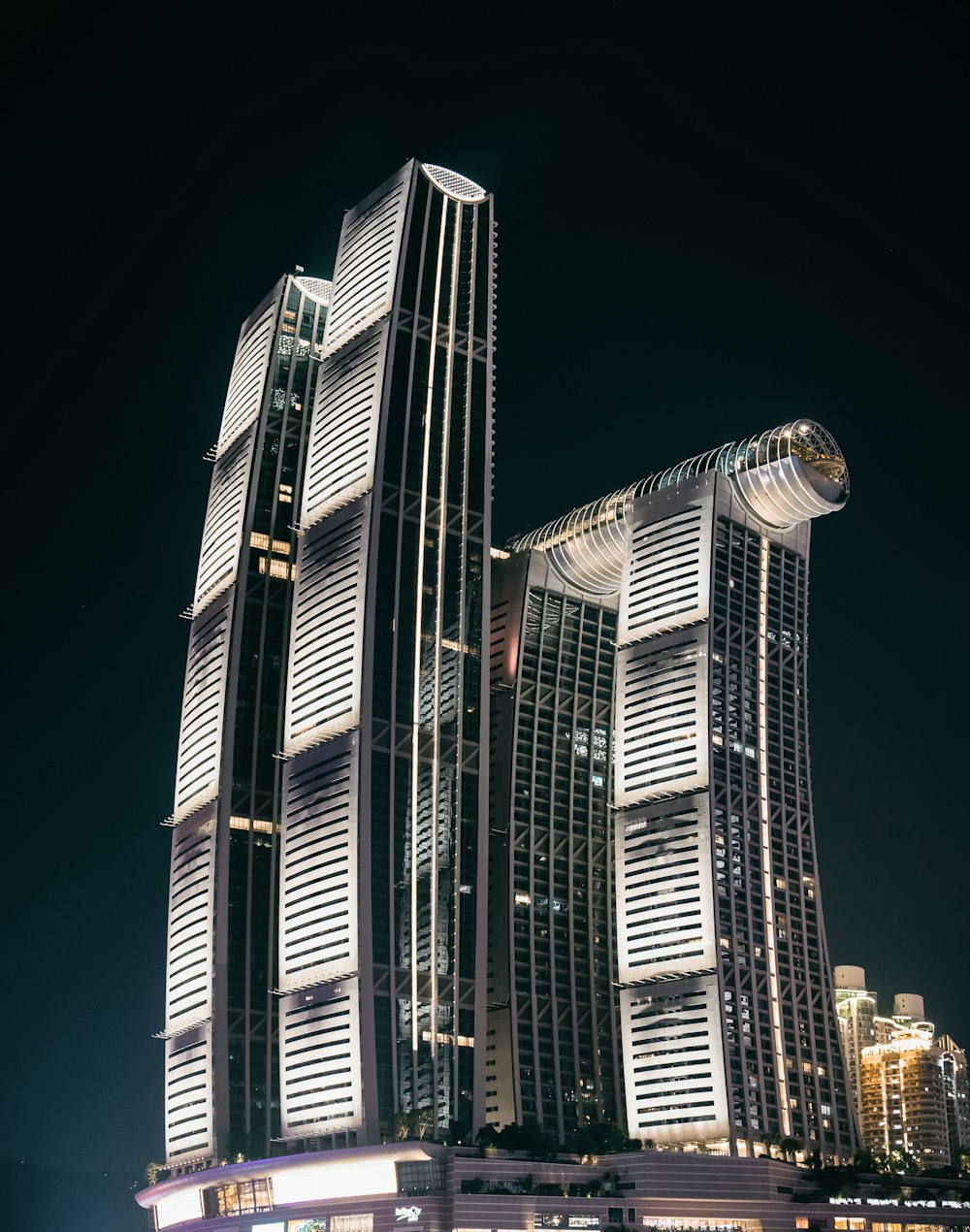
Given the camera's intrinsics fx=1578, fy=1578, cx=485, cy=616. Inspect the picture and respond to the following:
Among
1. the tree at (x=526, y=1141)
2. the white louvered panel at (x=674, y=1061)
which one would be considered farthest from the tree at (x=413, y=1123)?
the white louvered panel at (x=674, y=1061)

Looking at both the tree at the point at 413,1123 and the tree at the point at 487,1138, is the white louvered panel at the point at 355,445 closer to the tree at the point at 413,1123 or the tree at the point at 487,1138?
the tree at the point at 413,1123

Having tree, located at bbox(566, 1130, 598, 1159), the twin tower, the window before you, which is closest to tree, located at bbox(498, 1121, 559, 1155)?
tree, located at bbox(566, 1130, 598, 1159)

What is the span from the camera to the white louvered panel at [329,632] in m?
183

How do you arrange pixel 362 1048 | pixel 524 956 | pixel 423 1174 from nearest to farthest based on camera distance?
1. pixel 423 1174
2. pixel 362 1048
3. pixel 524 956

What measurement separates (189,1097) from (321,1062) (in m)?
28.9

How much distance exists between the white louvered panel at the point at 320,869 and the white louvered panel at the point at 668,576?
133 ft

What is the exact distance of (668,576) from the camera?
19488 centimetres

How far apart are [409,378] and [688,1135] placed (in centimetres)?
9530

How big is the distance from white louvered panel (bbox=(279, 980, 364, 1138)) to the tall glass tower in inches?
Answer: 8.8

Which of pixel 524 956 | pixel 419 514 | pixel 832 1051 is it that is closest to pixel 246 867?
pixel 524 956

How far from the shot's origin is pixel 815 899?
625 ft

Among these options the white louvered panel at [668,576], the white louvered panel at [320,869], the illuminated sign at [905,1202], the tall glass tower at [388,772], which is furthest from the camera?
the white louvered panel at [668,576]

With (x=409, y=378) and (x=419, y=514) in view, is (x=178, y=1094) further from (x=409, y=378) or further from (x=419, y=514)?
(x=409, y=378)

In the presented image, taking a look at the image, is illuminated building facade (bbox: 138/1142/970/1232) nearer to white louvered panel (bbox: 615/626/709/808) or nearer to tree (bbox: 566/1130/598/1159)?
tree (bbox: 566/1130/598/1159)
